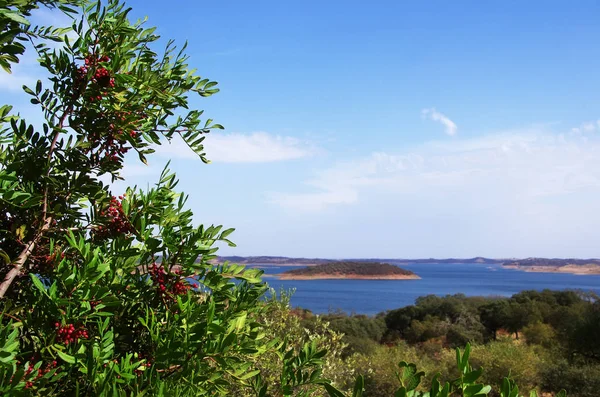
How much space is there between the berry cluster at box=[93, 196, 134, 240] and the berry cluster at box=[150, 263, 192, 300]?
0.38 metres

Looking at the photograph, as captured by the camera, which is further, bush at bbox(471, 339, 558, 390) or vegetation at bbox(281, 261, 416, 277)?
vegetation at bbox(281, 261, 416, 277)

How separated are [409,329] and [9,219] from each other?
134 feet

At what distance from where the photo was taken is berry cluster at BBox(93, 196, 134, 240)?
2.71 meters

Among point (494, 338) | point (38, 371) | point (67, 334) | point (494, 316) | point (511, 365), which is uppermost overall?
point (67, 334)

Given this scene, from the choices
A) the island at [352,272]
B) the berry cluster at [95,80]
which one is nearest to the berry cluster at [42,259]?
the berry cluster at [95,80]

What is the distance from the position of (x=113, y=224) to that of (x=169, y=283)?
0.57 metres

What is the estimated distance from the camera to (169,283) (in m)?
2.44

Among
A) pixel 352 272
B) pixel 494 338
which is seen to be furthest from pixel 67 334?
pixel 352 272

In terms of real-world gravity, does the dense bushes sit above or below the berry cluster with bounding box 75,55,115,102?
below

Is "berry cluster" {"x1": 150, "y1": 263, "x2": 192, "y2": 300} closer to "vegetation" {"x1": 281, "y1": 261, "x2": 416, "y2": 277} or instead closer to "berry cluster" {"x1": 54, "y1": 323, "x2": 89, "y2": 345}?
"berry cluster" {"x1": 54, "y1": 323, "x2": 89, "y2": 345}

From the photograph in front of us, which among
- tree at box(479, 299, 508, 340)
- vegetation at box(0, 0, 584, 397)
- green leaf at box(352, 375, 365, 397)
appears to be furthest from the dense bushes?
green leaf at box(352, 375, 365, 397)

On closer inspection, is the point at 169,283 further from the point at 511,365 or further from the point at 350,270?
the point at 350,270

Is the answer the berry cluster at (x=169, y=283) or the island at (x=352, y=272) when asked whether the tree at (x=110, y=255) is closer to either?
the berry cluster at (x=169, y=283)

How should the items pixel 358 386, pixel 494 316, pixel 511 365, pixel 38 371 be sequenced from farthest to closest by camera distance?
pixel 494 316 < pixel 511 365 < pixel 38 371 < pixel 358 386
